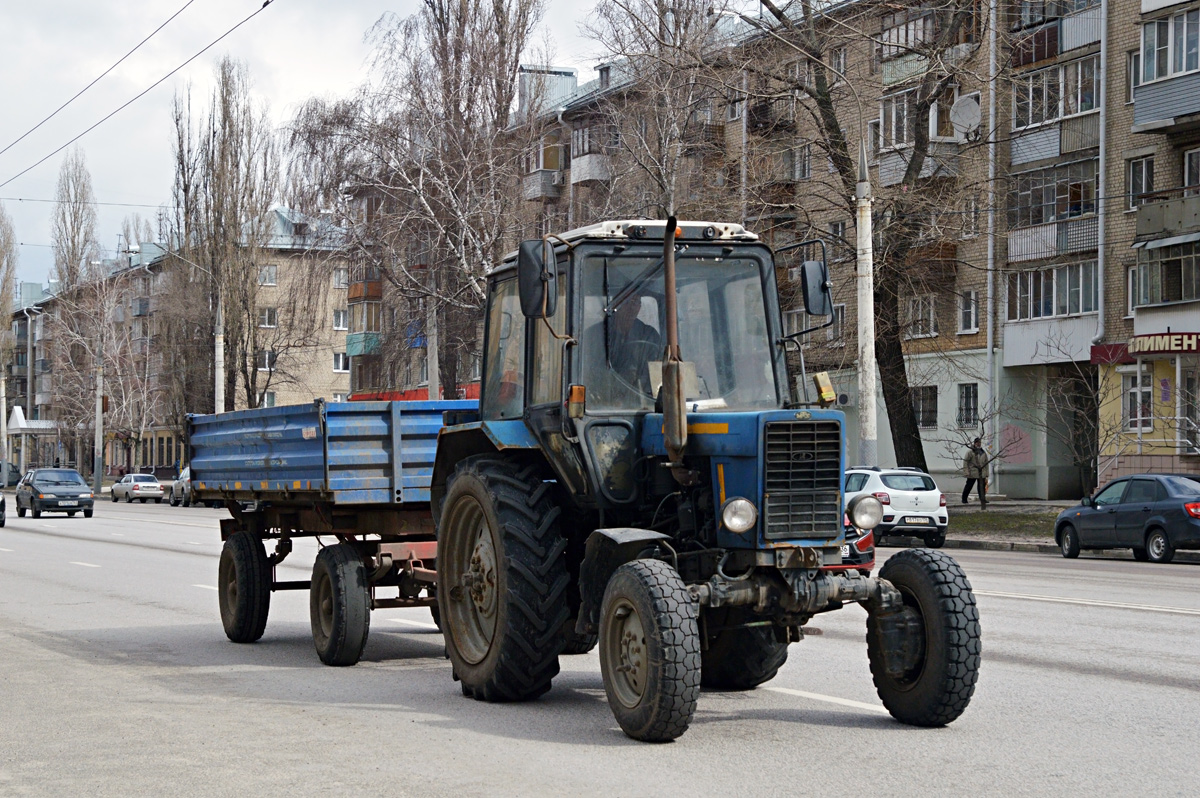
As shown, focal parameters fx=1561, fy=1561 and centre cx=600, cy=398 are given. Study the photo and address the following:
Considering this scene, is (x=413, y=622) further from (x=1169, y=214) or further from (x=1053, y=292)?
(x=1053, y=292)

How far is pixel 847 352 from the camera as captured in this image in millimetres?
38875

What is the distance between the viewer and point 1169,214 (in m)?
39.9

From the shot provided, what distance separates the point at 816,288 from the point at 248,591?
239 inches

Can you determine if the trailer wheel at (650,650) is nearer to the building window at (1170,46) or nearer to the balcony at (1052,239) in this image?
the building window at (1170,46)

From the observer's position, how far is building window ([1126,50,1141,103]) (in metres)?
41.8

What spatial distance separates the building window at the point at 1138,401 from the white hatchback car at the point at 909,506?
1353 centimetres

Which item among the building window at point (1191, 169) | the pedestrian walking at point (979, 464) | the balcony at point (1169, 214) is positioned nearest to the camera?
the pedestrian walking at point (979, 464)

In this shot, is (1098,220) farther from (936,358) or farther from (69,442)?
(69,442)

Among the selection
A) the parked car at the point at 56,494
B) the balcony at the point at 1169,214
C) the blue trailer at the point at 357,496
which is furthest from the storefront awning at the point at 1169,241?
the blue trailer at the point at 357,496

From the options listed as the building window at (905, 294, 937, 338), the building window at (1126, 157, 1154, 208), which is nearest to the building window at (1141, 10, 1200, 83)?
the building window at (1126, 157, 1154, 208)

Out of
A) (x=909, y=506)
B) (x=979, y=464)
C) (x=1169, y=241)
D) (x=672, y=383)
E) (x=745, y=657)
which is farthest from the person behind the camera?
(x=1169, y=241)

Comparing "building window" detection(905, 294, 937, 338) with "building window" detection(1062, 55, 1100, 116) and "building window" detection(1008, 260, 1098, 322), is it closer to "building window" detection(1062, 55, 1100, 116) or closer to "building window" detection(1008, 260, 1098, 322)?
"building window" detection(1008, 260, 1098, 322)

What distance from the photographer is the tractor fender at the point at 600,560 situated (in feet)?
26.3

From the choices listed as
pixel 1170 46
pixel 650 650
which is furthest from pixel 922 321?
pixel 650 650
